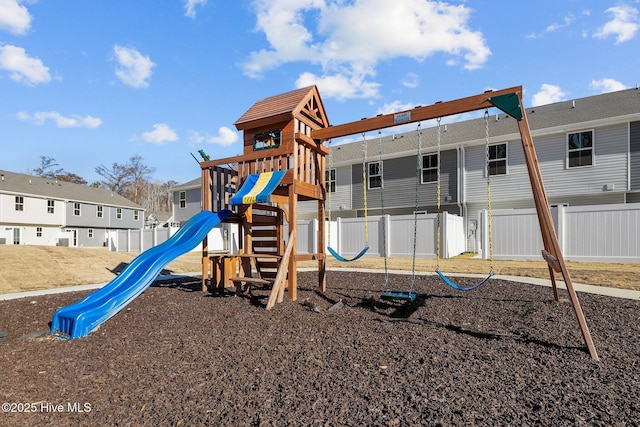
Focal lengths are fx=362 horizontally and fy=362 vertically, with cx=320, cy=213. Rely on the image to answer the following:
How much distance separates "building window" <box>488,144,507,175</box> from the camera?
57.4 feet

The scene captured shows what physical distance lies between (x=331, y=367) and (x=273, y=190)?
4.01 m

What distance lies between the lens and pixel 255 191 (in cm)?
700

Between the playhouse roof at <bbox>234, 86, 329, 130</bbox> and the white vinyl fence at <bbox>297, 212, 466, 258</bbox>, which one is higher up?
the playhouse roof at <bbox>234, 86, 329, 130</bbox>

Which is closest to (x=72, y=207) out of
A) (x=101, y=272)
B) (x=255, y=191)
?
(x=101, y=272)

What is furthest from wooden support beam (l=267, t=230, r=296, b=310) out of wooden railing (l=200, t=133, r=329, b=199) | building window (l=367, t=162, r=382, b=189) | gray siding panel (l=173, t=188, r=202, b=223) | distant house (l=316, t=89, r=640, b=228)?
gray siding panel (l=173, t=188, r=202, b=223)

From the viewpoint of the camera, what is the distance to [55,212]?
3344 centimetres

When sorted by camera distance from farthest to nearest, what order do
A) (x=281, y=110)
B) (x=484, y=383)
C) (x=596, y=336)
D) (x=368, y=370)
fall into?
(x=281, y=110)
(x=596, y=336)
(x=368, y=370)
(x=484, y=383)

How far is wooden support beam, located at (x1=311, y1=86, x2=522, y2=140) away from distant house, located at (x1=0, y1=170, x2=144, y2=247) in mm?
32746

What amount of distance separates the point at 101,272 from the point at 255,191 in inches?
307

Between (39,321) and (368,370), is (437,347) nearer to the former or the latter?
(368,370)

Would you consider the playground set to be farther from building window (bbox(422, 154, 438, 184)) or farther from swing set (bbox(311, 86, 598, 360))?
building window (bbox(422, 154, 438, 184))

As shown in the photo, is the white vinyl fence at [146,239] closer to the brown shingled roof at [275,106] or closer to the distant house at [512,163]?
the distant house at [512,163]

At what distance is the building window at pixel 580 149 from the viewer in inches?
621

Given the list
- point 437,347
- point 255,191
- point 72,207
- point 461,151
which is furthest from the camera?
point 72,207
